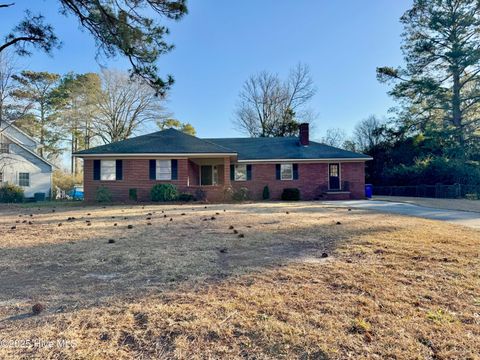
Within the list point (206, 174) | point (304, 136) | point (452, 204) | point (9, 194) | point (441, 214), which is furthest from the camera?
point (304, 136)

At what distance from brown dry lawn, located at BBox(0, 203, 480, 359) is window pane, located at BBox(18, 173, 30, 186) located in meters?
23.6

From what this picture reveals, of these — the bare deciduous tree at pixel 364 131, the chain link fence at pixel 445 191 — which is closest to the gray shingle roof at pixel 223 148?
the chain link fence at pixel 445 191

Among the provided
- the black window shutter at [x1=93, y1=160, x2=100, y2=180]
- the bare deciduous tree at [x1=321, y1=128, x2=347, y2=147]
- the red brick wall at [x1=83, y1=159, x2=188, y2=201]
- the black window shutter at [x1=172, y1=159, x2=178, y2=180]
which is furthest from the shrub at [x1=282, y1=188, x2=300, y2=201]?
the bare deciduous tree at [x1=321, y1=128, x2=347, y2=147]

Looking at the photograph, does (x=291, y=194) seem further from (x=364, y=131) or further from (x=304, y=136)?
(x=364, y=131)

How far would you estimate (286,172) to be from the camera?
21.2 metres

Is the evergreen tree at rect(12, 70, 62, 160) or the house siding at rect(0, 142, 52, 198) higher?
the evergreen tree at rect(12, 70, 62, 160)

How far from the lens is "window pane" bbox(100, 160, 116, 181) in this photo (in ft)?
59.6

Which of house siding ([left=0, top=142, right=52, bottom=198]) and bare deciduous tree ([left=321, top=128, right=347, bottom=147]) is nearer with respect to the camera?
house siding ([left=0, top=142, right=52, bottom=198])

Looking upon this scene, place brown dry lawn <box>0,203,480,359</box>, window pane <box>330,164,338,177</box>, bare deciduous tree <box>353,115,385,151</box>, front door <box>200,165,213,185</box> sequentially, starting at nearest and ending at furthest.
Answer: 1. brown dry lawn <box>0,203,480,359</box>
2. window pane <box>330,164,338,177</box>
3. front door <box>200,165,213,185</box>
4. bare deciduous tree <box>353,115,385,151</box>

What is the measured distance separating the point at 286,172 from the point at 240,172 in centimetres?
320

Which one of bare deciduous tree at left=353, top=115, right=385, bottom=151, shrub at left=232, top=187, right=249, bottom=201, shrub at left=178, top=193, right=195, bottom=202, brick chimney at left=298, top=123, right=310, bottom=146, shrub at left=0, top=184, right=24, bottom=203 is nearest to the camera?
shrub at left=178, top=193, right=195, bottom=202

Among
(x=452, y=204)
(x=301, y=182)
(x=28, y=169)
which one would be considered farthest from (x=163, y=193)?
(x=28, y=169)

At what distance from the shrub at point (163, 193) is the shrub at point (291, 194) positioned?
7.13 meters

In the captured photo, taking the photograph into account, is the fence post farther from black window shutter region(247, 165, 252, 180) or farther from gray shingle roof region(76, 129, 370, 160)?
black window shutter region(247, 165, 252, 180)
